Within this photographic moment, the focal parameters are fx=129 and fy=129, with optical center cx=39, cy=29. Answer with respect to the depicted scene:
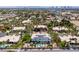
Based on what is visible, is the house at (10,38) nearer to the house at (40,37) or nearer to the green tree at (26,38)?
the green tree at (26,38)

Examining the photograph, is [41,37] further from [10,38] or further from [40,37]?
[10,38]

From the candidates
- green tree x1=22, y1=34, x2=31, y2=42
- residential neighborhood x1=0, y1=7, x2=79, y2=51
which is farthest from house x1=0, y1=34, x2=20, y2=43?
green tree x1=22, y1=34, x2=31, y2=42

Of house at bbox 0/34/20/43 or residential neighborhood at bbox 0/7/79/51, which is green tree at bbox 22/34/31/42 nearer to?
residential neighborhood at bbox 0/7/79/51

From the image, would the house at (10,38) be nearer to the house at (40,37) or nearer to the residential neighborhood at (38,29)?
the residential neighborhood at (38,29)

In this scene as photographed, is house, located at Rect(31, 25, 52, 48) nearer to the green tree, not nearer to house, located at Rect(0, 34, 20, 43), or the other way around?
the green tree

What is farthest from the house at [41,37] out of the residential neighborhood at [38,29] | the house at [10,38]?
the house at [10,38]

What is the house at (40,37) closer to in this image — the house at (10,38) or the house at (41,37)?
the house at (41,37)

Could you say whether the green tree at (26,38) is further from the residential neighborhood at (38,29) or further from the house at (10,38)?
the house at (10,38)

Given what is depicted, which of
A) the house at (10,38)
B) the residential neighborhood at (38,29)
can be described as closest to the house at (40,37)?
the residential neighborhood at (38,29)
